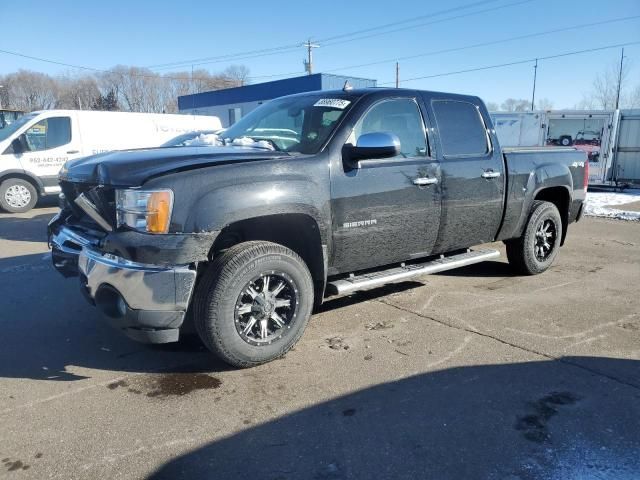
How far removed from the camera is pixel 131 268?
313 cm

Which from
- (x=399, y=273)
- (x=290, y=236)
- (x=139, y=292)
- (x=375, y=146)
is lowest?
(x=399, y=273)

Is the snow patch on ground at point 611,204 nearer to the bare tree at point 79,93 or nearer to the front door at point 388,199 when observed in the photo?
the front door at point 388,199

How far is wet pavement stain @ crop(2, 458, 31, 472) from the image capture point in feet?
8.41

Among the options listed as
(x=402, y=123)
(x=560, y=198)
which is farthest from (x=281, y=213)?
(x=560, y=198)

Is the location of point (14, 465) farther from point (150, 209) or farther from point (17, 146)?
point (17, 146)

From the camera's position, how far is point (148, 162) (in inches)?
132

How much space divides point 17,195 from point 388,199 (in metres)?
9.83

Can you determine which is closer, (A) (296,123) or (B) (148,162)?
(B) (148,162)

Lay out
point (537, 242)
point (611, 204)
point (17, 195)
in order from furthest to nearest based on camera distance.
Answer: point (611, 204), point (17, 195), point (537, 242)

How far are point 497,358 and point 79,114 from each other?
36.3ft

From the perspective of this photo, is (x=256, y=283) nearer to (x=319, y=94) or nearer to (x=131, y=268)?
(x=131, y=268)

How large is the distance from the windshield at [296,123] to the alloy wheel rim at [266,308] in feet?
3.39

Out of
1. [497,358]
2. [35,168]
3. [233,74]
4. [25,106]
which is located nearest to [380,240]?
[497,358]

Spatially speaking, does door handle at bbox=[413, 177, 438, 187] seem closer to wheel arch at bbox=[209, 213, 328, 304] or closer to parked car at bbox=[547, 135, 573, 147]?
wheel arch at bbox=[209, 213, 328, 304]
